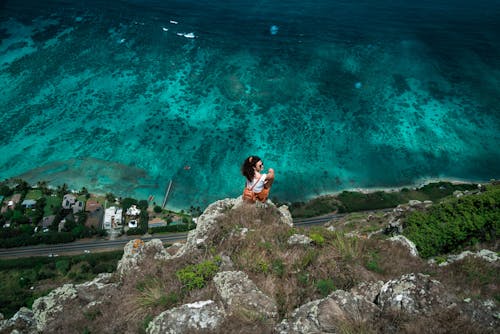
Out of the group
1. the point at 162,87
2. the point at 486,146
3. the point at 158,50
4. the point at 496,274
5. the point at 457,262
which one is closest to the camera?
the point at 496,274

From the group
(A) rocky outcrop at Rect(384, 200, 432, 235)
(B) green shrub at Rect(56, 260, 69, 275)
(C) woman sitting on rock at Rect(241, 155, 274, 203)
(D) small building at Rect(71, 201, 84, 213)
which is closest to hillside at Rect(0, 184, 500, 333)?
(C) woman sitting on rock at Rect(241, 155, 274, 203)

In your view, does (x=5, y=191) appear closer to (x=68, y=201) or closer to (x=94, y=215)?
(x=68, y=201)

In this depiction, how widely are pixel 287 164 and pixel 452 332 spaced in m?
60.3

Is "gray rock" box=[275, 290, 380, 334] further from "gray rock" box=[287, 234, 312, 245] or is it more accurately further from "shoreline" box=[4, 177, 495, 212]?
"shoreline" box=[4, 177, 495, 212]

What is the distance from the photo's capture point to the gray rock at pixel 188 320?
475 inches

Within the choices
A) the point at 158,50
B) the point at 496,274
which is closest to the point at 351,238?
the point at 496,274

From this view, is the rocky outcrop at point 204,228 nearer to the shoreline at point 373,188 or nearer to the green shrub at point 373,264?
the green shrub at point 373,264

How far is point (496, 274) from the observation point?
1549 cm

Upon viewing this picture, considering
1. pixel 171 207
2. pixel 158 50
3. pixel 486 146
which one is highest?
pixel 158 50

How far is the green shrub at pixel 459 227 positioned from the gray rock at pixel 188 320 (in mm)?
18596

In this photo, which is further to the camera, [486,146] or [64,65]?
[64,65]

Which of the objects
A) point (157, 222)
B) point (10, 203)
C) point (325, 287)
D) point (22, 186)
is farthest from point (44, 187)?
point (325, 287)

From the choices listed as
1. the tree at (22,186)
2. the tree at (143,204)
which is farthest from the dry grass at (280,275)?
the tree at (22,186)

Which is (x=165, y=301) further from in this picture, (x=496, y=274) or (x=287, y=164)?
(x=287, y=164)
